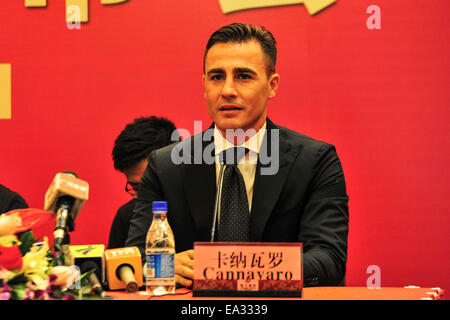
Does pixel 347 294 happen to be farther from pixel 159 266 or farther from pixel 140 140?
pixel 140 140

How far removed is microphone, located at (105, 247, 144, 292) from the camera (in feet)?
4.84

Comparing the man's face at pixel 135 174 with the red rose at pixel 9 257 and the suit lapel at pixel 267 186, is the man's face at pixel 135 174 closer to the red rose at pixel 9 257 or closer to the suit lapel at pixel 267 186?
the suit lapel at pixel 267 186

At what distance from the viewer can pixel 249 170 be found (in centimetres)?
197

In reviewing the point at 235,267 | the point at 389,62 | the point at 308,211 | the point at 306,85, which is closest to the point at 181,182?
the point at 308,211

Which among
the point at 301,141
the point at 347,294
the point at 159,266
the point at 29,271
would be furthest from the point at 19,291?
the point at 301,141

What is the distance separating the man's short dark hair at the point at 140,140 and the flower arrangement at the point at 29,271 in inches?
61.4

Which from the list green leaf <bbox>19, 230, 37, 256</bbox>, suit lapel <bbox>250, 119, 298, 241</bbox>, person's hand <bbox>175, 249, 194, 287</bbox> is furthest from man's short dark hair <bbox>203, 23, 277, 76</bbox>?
green leaf <bbox>19, 230, 37, 256</bbox>

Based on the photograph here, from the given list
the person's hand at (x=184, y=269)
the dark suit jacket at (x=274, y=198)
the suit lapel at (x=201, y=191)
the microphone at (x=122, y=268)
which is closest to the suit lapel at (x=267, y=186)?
the dark suit jacket at (x=274, y=198)

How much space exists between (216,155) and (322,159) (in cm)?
32

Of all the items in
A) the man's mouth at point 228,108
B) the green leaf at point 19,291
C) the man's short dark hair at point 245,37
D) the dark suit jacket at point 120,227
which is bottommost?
the dark suit jacket at point 120,227

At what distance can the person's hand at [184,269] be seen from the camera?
1535mm

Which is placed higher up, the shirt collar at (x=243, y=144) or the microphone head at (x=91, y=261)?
the shirt collar at (x=243, y=144)

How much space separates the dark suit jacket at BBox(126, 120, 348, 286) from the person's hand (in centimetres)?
29

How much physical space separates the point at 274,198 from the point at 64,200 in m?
0.79
